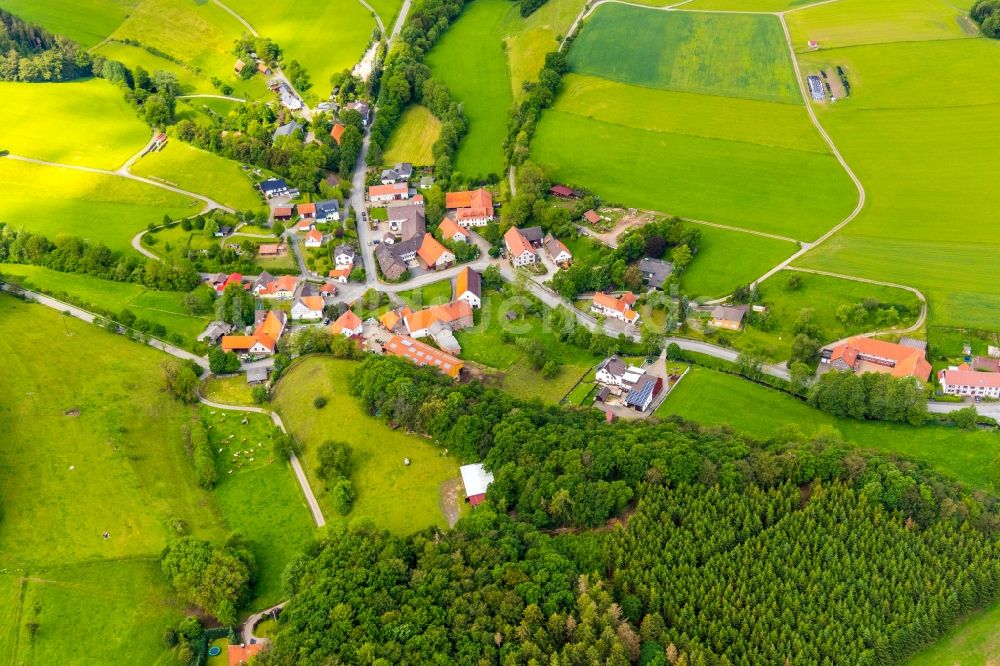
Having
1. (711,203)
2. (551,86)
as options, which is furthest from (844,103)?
(551,86)

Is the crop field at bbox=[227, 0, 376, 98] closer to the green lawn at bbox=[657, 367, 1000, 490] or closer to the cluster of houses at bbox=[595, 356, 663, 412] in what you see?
the cluster of houses at bbox=[595, 356, 663, 412]

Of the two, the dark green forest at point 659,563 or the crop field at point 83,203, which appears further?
the crop field at point 83,203

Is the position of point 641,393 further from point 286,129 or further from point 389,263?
point 286,129

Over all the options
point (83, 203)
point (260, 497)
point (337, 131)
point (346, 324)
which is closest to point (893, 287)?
point (346, 324)

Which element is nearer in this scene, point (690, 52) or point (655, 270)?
point (655, 270)

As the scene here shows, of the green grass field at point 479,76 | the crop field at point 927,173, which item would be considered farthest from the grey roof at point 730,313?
the green grass field at point 479,76

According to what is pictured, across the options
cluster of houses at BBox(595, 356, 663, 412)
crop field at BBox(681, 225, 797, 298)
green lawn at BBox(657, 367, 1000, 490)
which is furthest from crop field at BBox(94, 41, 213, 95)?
green lawn at BBox(657, 367, 1000, 490)

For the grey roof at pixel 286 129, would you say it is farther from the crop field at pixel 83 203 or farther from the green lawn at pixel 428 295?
the green lawn at pixel 428 295
